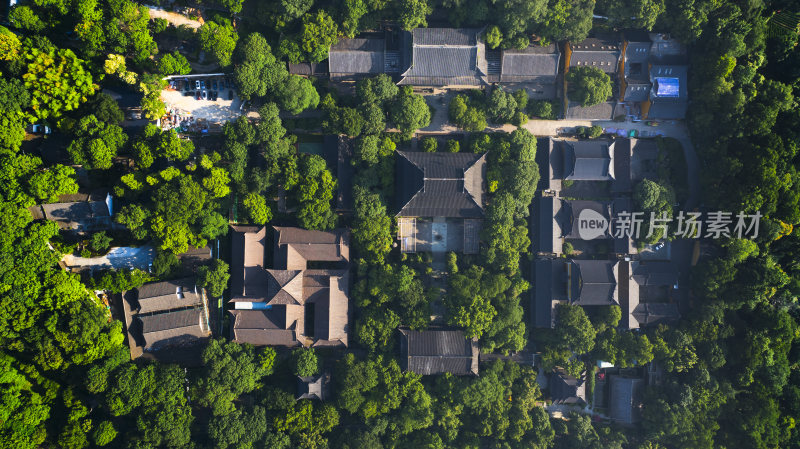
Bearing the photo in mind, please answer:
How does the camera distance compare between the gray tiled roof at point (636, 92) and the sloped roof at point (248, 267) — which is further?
the gray tiled roof at point (636, 92)

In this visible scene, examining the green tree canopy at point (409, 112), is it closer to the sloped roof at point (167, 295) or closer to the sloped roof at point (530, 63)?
the sloped roof at point (530, 63)

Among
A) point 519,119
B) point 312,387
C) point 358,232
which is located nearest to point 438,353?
point 312,387

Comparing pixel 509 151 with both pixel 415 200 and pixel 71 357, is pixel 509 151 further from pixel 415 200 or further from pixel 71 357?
pixel 71 357

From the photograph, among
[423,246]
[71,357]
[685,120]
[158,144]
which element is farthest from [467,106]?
[71,357]

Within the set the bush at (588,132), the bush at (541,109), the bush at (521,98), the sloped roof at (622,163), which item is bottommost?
the sloped roof at (622,163)

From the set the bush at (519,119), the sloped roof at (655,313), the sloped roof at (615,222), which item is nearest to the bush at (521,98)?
the bush at (519,119)

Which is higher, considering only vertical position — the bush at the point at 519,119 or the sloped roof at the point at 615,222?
the bush at the point at 519,119

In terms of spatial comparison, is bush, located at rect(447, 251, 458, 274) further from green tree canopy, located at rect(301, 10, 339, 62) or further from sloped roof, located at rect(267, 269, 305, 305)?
green tree canopy, located at rect(301, 10, 339, 62)
